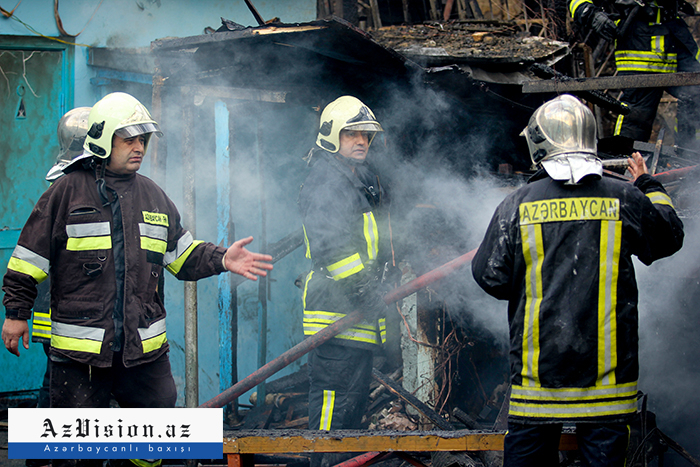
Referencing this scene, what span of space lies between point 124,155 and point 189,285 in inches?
56.3

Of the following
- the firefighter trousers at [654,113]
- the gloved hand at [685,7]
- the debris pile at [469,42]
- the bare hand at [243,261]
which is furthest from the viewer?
the gloved hand at [685,7]

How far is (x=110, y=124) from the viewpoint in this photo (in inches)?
113

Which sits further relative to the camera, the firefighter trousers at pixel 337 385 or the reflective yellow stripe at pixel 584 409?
the firefighter trousers at pixel 337 385

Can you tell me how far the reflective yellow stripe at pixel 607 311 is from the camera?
7.29 feet

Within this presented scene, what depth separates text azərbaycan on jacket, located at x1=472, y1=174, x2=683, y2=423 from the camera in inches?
87.4

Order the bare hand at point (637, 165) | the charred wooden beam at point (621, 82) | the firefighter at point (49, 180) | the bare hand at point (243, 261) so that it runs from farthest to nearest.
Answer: the firefighter at point (49, 180), the charred wooden beam at point (621, 82), the bare hand at point (243, 261), the bare hand at point (637, 165)

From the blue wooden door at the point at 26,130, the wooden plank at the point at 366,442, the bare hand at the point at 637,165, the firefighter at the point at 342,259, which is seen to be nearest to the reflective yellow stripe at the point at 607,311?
the bare hand at the point at 637,165

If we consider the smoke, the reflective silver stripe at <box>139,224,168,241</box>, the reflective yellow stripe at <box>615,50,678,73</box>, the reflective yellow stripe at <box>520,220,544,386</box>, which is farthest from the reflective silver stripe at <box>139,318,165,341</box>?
the reflective yellow stripe at <box>615,50,678,73</box>

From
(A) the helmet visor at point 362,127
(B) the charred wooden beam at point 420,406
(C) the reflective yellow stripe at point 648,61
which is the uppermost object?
(C) the reflective yellow stripe at point 648,61

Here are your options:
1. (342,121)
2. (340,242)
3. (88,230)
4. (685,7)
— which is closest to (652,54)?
(685,7)

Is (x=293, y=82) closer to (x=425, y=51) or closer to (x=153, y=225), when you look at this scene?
(x=425, y=51)

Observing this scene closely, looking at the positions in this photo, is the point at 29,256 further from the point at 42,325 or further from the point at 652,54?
the point at 652,54

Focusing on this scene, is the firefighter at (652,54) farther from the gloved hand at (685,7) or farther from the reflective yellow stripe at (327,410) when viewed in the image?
the reflective yellow stripe at (327,410)

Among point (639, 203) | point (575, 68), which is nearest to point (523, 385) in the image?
point (639, 203)
